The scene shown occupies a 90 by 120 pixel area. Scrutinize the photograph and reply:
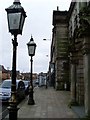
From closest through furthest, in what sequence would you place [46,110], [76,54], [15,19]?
[15,19]
[46,110]
[76,54]

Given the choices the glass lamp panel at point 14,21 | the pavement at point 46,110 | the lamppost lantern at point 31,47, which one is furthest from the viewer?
the lamppost lantern at point 31,47

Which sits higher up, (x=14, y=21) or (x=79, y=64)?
(x=14, y=21)

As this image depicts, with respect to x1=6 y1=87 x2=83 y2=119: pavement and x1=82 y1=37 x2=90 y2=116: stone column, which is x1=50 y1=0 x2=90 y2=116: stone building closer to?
x1=82 y1=37 x2=90 y2=116: stone column

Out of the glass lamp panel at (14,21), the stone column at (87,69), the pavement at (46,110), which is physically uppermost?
the glass lamp panel at (14,21)

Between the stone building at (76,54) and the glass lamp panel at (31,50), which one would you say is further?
the glass lamp panel at (31,50)

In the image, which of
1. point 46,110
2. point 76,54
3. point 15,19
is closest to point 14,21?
point 15,19

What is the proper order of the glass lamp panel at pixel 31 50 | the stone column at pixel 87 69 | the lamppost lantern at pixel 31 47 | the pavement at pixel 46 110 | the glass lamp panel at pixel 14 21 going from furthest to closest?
the glass lamp panel at pixel 31 50, the lamppost lantern at pixel 31 47, the pavement at pixel 46 110, the stone column at pixel 87 69, the glass lamp panel at pixel 14 21

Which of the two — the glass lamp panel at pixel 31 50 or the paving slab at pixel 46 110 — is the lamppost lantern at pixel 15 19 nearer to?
the paving slab at pixel 46 110

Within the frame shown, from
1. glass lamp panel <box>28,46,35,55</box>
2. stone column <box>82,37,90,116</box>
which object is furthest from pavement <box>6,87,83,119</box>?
glass lamp panel <box>28,46,35,55</box>

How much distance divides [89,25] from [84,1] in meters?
5.80

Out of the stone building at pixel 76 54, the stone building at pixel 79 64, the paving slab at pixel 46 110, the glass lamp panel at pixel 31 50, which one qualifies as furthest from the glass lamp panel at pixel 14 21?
the glass lamp panel at pixel 31 50

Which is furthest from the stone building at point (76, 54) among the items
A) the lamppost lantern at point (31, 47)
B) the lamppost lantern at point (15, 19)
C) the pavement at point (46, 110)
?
the lamppost lantern at point (15, 19)

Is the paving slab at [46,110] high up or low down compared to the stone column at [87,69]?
down

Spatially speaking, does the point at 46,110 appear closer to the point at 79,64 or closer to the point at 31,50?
the point at 31,50
